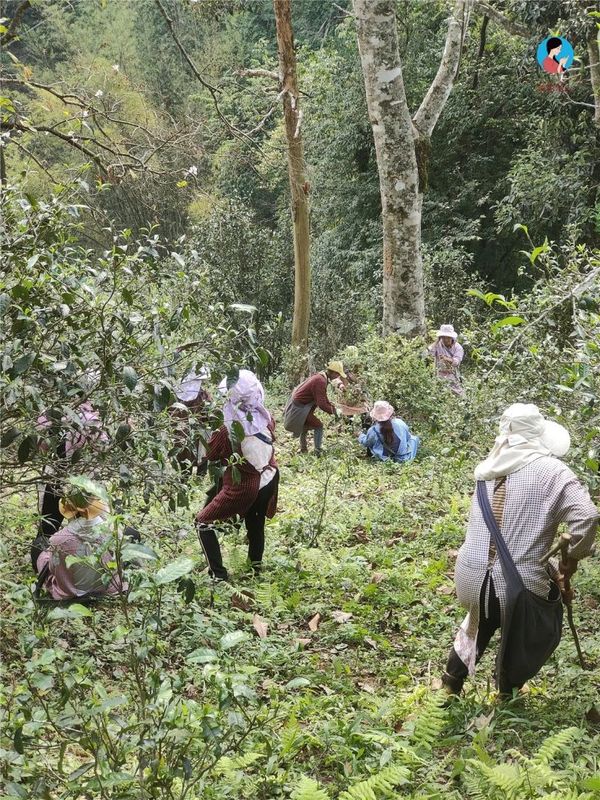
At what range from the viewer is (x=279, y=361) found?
18.6 meters

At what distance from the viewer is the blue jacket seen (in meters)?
10.1

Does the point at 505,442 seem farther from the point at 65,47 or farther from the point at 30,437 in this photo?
the point at 65,47

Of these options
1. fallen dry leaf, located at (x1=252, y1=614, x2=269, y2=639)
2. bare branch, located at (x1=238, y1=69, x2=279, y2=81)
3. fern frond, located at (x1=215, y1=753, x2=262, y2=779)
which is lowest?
fallen dry leaf, located at (x1=252, y1=614, x2=269, y2=639)

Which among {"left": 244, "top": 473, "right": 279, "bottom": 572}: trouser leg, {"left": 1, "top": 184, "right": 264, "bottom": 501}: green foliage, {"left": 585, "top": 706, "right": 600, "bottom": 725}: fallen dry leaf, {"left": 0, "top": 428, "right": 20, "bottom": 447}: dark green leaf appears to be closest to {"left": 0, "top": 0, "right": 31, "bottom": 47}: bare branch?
{"left": 1, "top": 184, "right": 264, "bottom": 501}: green foliage

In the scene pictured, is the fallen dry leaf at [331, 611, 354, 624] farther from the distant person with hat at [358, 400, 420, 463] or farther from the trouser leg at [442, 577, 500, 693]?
the distant person with hat at [358, 400, 420, 463]

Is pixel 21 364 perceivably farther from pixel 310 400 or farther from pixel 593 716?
pixel 310 400

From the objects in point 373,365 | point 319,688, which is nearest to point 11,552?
point 319,688

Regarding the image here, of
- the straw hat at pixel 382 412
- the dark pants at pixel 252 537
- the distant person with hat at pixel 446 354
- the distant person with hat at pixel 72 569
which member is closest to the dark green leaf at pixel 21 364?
the distant person with hat at pixel 72 569

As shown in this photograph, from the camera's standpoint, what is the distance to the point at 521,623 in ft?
12.9

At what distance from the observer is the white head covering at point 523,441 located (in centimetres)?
401

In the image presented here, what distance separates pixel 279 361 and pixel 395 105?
8.17 meters

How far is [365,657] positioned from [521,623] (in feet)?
4.72

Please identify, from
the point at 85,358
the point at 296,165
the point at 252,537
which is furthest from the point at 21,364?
the point at 296,165

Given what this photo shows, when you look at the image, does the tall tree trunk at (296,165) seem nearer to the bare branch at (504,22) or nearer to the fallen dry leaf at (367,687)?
the bare branch at (504,22)
